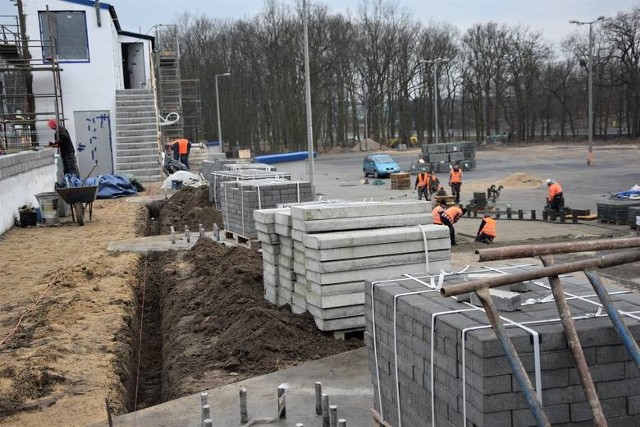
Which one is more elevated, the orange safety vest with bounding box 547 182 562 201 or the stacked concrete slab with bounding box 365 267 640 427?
the stacked concrete slab with bounding box 365 267 640 427

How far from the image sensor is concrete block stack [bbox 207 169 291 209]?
62.4 feet

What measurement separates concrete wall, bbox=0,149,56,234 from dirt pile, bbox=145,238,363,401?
28.8ft

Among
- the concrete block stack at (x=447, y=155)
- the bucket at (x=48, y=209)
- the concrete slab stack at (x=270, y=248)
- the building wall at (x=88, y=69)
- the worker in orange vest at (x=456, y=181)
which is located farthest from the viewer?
the concrete block stack at (x=447, y=155)

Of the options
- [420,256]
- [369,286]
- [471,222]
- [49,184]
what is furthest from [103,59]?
[369,286]

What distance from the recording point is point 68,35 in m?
34.5

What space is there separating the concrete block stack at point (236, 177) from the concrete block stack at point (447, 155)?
2492 centimetres

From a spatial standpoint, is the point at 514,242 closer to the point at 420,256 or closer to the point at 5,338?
the point at 420,256

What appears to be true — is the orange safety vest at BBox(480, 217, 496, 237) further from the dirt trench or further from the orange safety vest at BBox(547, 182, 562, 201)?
the dirt trench

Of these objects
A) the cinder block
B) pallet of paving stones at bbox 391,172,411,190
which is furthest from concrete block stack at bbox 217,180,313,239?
Result: pallet of paving stones at bbox 391,172,411,190

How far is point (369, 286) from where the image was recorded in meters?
6.20

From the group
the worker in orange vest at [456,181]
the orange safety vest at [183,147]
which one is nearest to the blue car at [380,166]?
the orange safety vest at [183,147]

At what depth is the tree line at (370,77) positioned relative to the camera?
78688 mm

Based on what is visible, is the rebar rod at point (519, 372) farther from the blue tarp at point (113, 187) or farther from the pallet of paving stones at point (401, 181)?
the pallet of paving stones at point (401, 181)

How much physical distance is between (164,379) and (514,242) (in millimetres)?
11411
